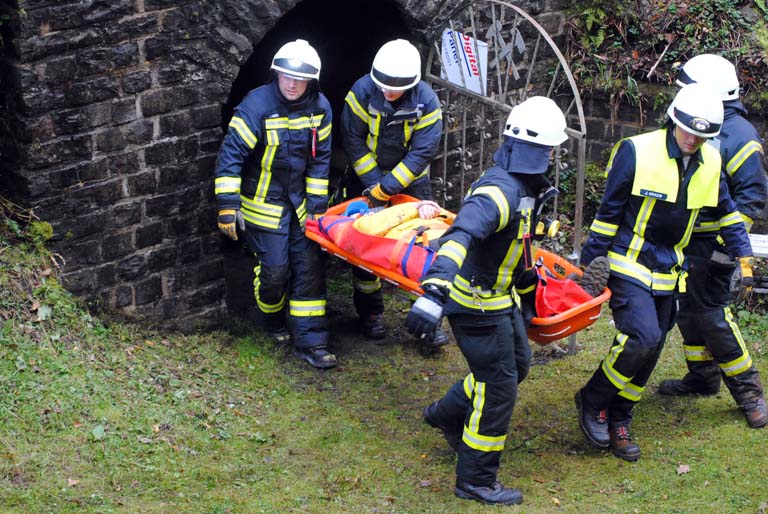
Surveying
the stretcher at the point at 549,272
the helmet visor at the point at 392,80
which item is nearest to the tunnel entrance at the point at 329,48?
the helmet visor at the point at 392,80

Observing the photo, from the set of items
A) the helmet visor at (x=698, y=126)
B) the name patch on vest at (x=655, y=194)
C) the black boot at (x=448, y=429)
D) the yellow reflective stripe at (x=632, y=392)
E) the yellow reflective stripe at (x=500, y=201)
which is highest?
the helmet visor at (x=698, y=126)

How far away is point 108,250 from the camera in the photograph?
6648mm

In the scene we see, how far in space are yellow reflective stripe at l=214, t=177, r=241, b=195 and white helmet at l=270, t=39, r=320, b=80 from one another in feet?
2.61

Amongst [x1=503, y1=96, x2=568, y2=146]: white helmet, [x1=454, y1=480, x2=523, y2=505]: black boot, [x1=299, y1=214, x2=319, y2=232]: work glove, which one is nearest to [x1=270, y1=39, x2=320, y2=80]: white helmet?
[x1=299, y1=214, x2=319, y2=232]: work glove

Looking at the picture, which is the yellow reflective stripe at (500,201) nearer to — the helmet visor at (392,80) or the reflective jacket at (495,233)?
the reflective jacket at (495,233)

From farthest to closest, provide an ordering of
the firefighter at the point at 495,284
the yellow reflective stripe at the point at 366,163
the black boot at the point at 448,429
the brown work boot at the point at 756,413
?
the yellow reflective stripe at the point at 366,163
the brown work boot at the point at 756,413
the black boot at the point at 448,429
the firefighter at the point at 495,284

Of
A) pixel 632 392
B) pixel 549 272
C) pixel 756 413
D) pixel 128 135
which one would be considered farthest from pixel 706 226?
pixel 128 135

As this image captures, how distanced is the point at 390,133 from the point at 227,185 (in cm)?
128

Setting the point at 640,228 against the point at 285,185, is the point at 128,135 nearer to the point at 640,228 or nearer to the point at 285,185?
the point at 285,185

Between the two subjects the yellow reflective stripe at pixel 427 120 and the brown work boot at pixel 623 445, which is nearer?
the brown work boot at pixel 623 445

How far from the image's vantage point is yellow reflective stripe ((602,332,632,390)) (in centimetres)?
563

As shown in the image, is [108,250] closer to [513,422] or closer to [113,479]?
[113,479]

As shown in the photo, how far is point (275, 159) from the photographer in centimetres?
670

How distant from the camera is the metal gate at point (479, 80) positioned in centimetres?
770
